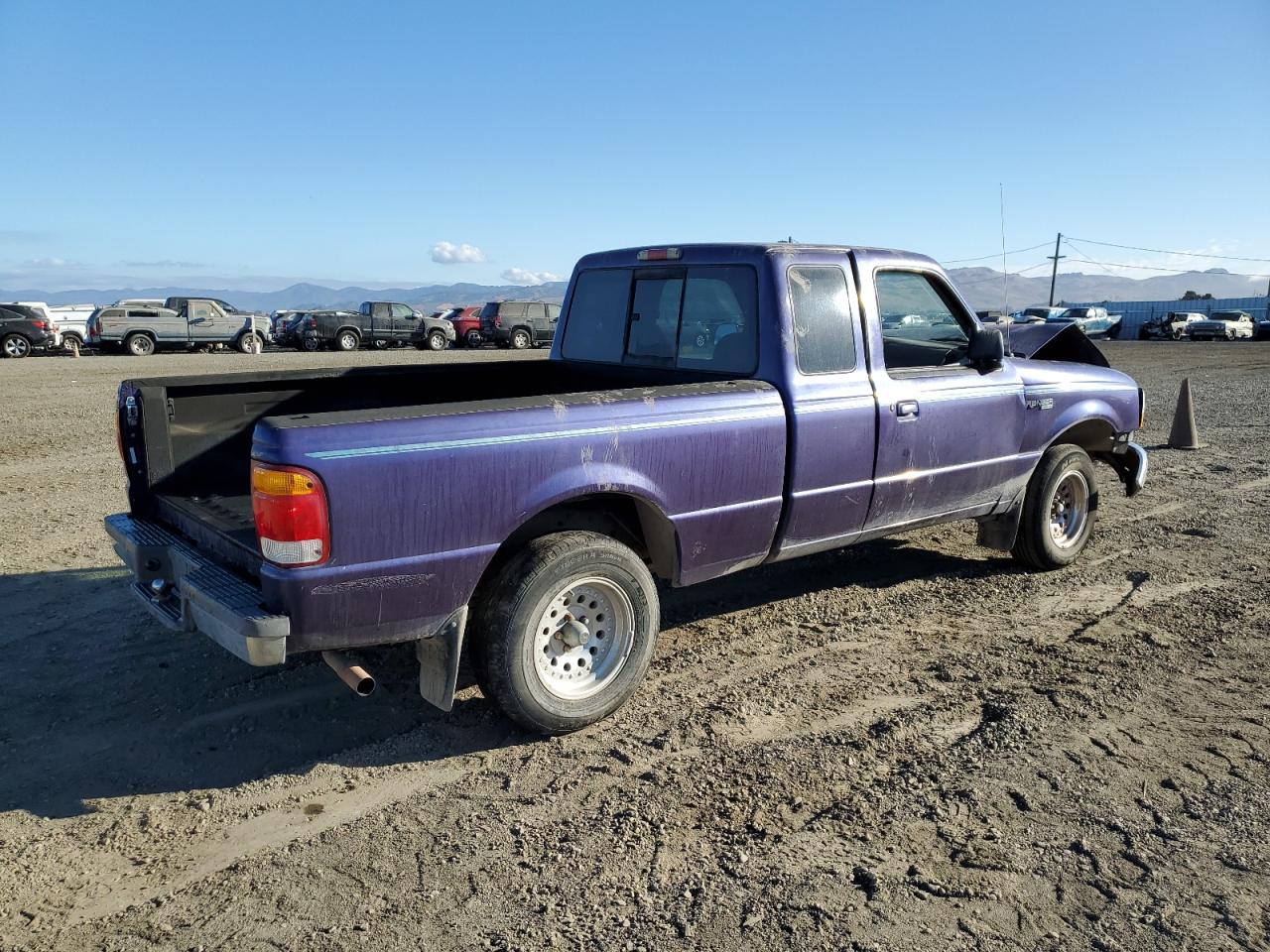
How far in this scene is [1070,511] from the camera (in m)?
6.36

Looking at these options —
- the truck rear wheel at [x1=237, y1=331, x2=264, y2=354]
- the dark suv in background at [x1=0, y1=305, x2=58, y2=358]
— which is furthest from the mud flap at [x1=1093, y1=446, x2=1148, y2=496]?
the dark suv in background at [x1=0, y1=305, x2=58, y2=358]

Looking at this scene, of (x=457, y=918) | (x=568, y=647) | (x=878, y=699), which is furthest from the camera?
(x=878, y=699)

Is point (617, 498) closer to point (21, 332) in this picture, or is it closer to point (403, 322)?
point (21, 332)

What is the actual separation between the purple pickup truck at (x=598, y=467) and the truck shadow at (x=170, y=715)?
16.7 inches

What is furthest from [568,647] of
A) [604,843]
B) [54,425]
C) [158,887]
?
[54,425]

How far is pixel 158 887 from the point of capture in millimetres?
2984

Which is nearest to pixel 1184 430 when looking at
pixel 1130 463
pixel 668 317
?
pixel 1130 463

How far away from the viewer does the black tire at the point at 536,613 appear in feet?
12.1

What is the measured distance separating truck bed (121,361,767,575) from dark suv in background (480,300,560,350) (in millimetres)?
30008

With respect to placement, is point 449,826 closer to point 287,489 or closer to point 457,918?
point 457,918

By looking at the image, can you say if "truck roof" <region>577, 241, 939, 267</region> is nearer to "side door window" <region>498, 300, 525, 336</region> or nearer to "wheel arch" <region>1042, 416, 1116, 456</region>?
"wheel arch" <region>1042, 416, 1116, 456</region>

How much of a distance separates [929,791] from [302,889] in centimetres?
220

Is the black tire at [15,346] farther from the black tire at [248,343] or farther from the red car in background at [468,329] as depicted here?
the red car in background at [468,329]

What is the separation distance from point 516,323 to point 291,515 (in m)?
33.3
